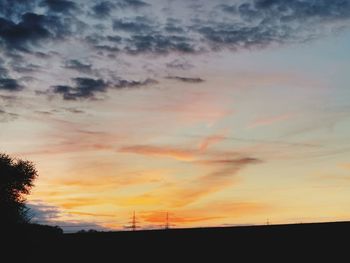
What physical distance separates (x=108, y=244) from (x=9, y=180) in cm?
2517

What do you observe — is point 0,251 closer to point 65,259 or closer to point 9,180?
point 65,259

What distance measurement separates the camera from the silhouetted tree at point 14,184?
4872 centimetres

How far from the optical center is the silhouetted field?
19.8 m

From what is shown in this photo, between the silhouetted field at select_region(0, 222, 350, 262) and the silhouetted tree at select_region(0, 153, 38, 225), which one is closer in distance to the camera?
the silhouetted field at select_region(0, 222, 350, 262)

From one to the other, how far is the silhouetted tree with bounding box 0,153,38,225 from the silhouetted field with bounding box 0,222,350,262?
16.8m

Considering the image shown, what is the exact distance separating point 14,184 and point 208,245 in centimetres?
3154

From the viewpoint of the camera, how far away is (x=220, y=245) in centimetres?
2316

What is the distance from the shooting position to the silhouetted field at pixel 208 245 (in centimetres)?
1981

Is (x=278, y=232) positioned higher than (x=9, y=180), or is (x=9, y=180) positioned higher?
(x=9, y=180)

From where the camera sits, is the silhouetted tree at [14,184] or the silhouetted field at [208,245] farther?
the silhouetted tree at [14,184]

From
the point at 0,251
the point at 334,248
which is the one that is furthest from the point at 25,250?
the point at 334,248

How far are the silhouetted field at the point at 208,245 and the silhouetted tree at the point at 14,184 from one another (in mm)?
16762

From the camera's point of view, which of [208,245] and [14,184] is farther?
[14,184]

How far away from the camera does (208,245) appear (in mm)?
23578
